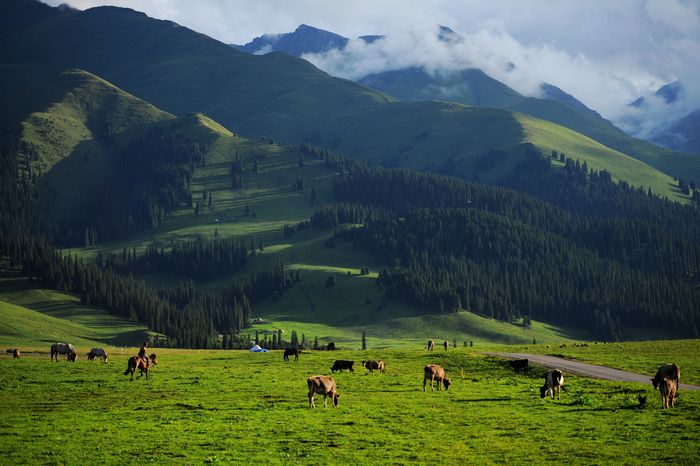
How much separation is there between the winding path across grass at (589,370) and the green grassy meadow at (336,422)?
3624 mm

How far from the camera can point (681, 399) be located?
48750mm

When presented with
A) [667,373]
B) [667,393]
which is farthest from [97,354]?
[667,393]

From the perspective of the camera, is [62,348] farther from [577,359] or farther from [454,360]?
[577,359]

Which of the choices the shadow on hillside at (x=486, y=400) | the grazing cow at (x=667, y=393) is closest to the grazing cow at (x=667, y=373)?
the grazing cow at (x=667, y=393)

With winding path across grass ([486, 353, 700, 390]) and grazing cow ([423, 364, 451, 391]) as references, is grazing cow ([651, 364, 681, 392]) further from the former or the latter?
grazing cow ([423, 364, 451, 391])

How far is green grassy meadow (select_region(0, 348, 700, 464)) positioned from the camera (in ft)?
114

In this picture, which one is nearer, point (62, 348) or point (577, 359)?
point (577, 359)

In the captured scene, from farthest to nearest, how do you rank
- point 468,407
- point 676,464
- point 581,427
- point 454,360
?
point 454,360 < point 468,407 < point 581,427 < point 676,464

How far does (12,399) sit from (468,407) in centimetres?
3145

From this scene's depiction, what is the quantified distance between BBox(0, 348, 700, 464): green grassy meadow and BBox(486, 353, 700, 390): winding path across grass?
362 cm

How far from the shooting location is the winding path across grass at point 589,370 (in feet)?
211

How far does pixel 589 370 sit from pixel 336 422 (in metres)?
36.8

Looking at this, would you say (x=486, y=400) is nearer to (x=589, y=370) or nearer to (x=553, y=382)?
(x=553, y=382)

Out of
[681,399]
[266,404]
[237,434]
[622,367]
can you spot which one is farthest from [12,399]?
[622,367]
